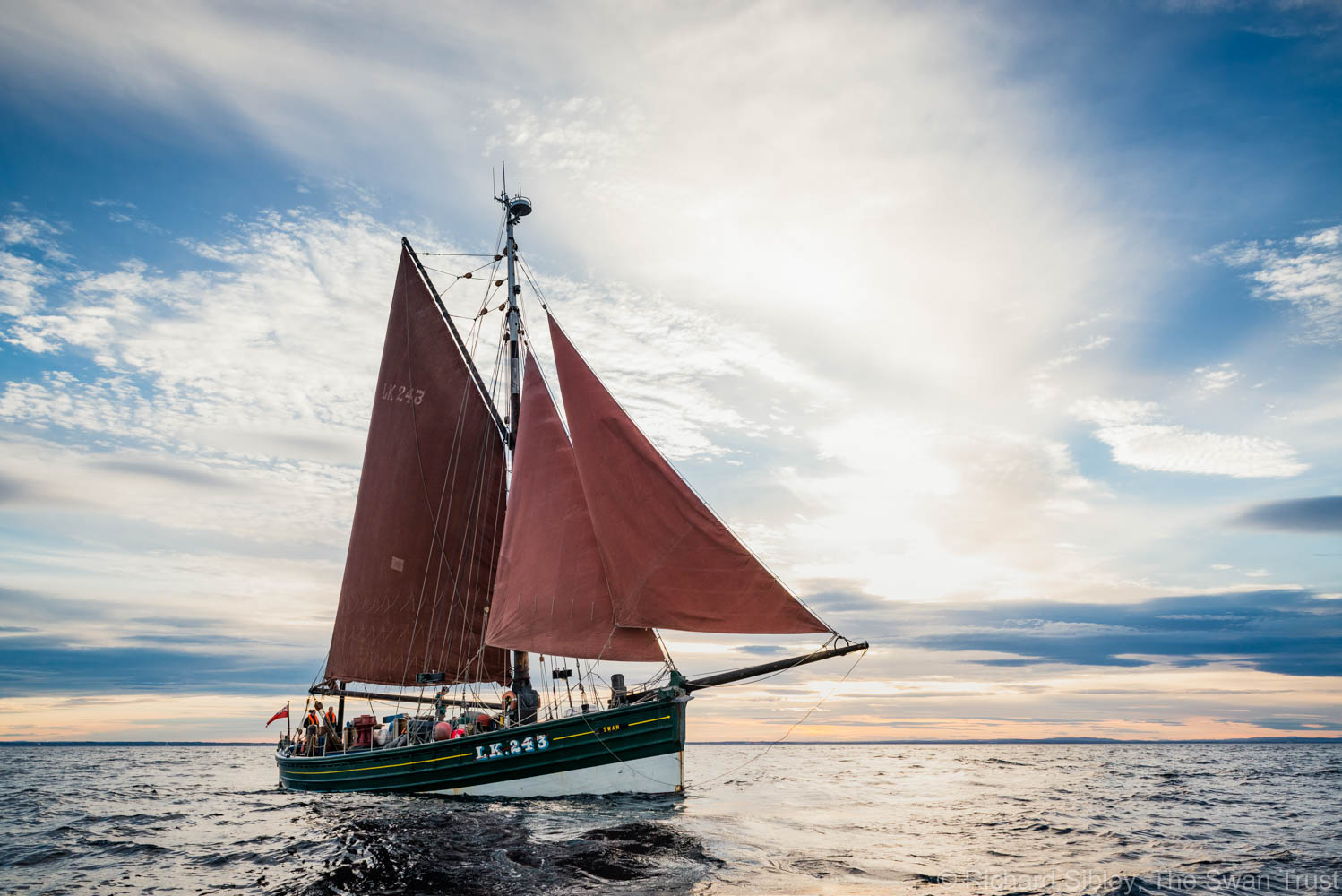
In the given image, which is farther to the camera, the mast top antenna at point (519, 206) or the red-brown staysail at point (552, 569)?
the mast top antenna at point (519, 206)

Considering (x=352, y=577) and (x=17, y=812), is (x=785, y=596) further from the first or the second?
(x=17, y=812)

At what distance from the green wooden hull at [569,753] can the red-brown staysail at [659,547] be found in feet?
9.84

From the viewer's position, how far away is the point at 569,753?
23812 mm

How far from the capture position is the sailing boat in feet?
76.8

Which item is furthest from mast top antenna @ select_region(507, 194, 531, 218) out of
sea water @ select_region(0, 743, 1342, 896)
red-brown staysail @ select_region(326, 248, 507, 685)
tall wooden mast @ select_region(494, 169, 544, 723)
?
sea water @ select_region(0, 743, 1342, 896)

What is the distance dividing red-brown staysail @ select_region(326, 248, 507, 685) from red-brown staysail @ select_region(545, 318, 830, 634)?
887 cm

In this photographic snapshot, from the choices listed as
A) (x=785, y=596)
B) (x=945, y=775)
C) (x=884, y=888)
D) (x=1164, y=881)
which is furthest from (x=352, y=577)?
(x=945, y=775)

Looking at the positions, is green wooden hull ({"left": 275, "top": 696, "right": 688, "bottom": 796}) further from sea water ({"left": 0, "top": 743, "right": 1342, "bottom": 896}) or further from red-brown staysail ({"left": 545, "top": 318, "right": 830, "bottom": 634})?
red-brown staysail ({"left": 545, "top": 318, "right": 830, "bottom": 634})

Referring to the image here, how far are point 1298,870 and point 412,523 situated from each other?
30342mm

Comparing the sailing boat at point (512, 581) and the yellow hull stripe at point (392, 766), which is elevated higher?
the sailing boat at point (512, 581)

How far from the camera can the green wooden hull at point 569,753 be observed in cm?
2344

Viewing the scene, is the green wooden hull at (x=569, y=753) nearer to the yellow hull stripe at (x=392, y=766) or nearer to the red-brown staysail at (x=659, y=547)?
the yellow hull stripe at (x=392, y=766)

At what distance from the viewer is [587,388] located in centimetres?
2623

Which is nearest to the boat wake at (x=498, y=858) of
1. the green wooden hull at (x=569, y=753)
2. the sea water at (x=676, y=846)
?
the sea water at (x=676, y=846)
